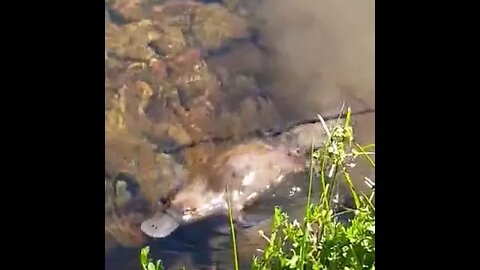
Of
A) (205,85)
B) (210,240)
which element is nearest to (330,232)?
(210,240)

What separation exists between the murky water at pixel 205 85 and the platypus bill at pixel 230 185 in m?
0.02

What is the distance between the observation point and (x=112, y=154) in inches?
53.4

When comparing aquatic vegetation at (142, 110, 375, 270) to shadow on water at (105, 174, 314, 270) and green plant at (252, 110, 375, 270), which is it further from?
shadow on water at (105, 174, 314, 270)

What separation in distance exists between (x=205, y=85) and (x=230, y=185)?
0.21 m

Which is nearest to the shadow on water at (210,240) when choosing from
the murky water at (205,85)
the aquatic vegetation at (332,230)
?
the murky water at (205,85)

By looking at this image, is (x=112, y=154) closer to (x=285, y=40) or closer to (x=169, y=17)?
(x=169, y=17)

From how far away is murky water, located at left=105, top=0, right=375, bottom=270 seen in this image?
1.36 metres

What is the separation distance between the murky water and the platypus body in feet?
0.07
